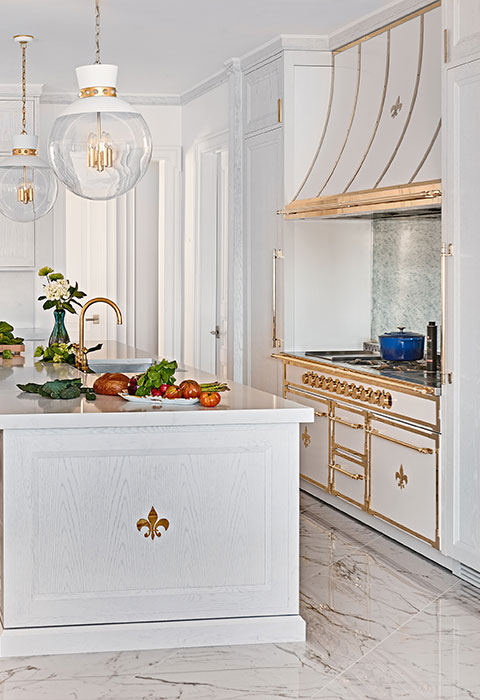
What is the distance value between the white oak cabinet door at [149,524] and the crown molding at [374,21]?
8.45 ft

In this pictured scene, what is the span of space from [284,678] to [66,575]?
2.70 ft

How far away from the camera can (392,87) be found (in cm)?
500

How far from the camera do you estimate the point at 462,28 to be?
3982 mm

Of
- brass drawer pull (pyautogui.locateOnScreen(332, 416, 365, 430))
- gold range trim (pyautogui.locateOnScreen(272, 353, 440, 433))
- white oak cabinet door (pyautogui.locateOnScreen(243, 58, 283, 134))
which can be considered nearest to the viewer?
gold range trim (pyautogui.locateOnScreen(272, 353, 440, 433))

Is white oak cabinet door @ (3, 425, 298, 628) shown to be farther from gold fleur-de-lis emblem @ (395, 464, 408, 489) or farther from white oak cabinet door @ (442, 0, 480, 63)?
white oak cabinet door @ (442, 0, 480, 63)

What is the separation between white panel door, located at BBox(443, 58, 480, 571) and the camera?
393 cm

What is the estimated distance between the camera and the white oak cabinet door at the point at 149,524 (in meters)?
A: 3.25

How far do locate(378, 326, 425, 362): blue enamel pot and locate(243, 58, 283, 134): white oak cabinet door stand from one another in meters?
1.65

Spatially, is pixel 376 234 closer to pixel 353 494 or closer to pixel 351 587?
pixel 353 494

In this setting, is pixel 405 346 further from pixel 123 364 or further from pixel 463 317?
pixel 123 364

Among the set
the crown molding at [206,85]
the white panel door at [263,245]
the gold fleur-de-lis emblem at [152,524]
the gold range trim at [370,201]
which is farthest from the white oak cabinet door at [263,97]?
the gold fleur-de-lis emblem at [152,524]

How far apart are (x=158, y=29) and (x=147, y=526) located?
11.0ft

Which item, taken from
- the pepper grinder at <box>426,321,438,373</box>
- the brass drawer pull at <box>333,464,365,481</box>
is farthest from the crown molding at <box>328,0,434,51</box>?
the brass drawer pull at <box>333,464,365,481</box>

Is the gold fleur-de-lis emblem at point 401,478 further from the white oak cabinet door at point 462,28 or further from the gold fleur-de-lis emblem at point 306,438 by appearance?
the white oak cabinet door at point 462,28
